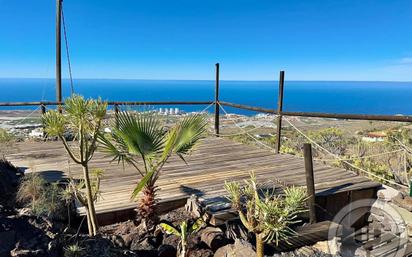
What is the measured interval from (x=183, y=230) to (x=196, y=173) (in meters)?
2.05

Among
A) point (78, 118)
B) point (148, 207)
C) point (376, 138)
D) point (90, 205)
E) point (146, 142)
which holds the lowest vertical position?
point (376, 138)

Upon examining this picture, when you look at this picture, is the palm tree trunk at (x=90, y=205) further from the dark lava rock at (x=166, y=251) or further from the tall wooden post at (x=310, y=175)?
the tall wooden post at (x=310, y=175)

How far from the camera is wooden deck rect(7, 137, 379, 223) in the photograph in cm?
363

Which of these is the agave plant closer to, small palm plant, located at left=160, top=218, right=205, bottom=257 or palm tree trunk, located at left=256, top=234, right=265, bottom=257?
small palm plant, located at left=160, top=218, right=205, bottom=257

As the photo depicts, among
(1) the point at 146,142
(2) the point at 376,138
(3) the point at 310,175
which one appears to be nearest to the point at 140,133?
(1) the point at 146,142

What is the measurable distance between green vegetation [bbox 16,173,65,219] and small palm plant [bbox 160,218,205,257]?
0.98 metres

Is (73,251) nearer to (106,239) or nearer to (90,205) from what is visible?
(106,239)

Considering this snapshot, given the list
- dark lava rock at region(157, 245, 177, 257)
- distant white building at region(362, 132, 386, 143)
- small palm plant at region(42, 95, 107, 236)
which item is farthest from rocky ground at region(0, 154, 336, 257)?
distant white building at region(362, 132, 386, 143)

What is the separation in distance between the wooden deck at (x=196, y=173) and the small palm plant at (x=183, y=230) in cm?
49

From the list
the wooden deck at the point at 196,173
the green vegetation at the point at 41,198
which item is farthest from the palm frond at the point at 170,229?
the green vegetation at the point at 41,198

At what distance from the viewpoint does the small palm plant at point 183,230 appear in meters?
2.46

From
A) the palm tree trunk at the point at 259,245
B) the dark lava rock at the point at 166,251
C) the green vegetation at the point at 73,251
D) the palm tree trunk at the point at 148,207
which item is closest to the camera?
the green vegetation at the point at 73,251

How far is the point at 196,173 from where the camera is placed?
4512mm

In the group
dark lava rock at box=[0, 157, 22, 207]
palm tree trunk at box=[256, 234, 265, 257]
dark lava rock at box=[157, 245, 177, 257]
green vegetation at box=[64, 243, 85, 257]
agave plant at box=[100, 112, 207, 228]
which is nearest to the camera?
green vegetation at box=[64, 243, 85, 257]
